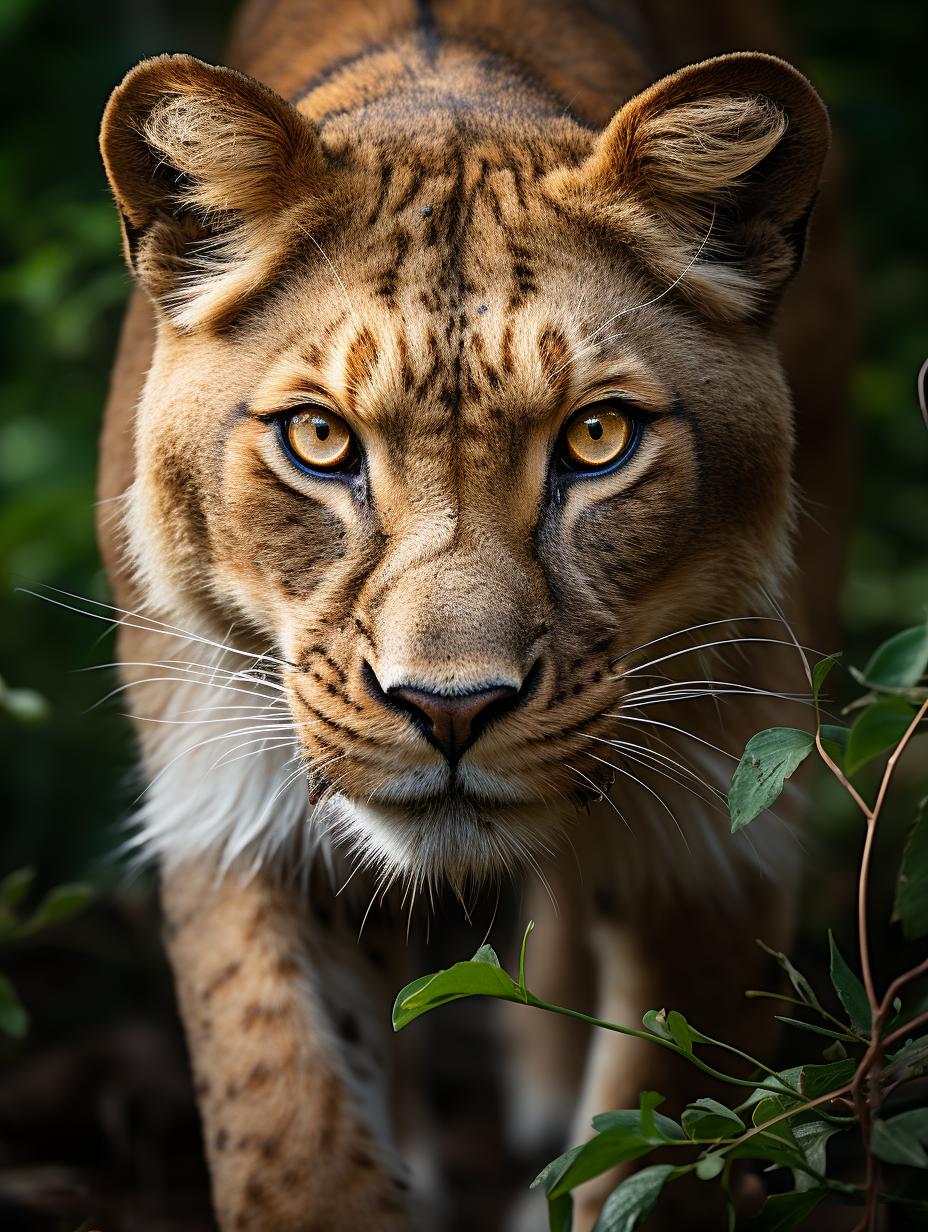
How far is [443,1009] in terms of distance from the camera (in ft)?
19.8

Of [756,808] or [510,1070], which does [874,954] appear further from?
[756,808]

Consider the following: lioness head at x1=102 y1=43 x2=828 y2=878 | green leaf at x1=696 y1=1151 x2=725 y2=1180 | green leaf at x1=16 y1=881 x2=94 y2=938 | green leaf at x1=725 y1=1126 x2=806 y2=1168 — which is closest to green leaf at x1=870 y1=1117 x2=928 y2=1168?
green leaf at x1=725 y1=1126 x2=806 y2=1168

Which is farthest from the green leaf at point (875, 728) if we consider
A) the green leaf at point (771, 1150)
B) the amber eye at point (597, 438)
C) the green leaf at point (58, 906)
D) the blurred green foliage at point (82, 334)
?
the blurred green foliage at point (82, 334)

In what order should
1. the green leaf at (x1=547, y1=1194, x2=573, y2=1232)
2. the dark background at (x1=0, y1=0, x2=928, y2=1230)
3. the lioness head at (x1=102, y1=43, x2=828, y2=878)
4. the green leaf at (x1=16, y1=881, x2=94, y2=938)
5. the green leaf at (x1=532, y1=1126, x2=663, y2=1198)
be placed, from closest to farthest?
the green leaf at (x1=532, y1=1126, x2=663, y2=1198), the green leaf at (x1=547, y1=1194, x2=573, y2=1232), the lioness head at (x1=102, y1=43, x2=828, y2=878), the green leaf at (x1=16, y1=881, x2=94, y2=938), the dark background at (x1=0, y1=0, x2=928, y2=1230)

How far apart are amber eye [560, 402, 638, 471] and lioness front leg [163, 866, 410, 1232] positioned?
1.30 m

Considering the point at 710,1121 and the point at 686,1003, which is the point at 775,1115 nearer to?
the point at 710,1121

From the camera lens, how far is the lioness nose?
8.09ft

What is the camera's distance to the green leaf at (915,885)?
2.12m


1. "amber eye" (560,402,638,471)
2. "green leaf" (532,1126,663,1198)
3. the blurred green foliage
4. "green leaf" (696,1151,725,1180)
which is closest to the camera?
"green leaf" (696,1151,725,1180)

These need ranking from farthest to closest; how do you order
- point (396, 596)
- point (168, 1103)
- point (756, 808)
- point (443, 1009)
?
1. point (443, 1009)
2. point (168, 1103)
3. point (396, 596)
4. point (756, 808)

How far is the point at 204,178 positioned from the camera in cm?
301

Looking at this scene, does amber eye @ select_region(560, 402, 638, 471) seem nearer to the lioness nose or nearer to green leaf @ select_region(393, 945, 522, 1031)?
the lioness nose

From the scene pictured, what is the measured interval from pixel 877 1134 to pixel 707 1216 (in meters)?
1.59

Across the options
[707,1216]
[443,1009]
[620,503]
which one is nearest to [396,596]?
[620,503]
